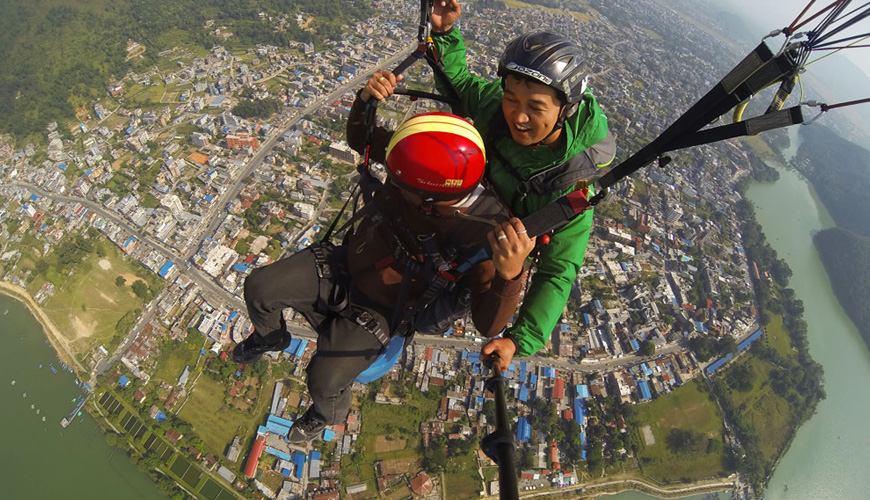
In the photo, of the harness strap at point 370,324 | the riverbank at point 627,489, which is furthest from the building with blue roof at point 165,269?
the harness strap at point 370,324

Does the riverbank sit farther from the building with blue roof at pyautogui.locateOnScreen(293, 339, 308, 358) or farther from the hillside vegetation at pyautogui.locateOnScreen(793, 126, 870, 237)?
the hillside vegetation at pyautogui.locateOnScreen(793, 126, 870, 237)

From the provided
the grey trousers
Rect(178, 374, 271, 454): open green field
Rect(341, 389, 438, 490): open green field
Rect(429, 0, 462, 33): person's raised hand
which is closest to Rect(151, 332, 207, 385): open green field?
Rect(178, 374, 271, 454): open green field

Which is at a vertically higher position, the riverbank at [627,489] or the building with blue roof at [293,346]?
the building with blue roof at [293,346]

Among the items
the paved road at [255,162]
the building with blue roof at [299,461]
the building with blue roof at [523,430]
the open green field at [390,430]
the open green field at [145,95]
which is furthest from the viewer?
the open green field at [145,95]

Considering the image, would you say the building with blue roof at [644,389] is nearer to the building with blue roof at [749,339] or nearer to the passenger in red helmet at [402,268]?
the building with blue roof at [749,339]

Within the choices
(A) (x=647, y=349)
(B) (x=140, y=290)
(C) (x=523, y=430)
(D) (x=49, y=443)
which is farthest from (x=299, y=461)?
(A) (x=647, y=349)

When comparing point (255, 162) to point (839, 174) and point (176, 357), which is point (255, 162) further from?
point (839, 174)
